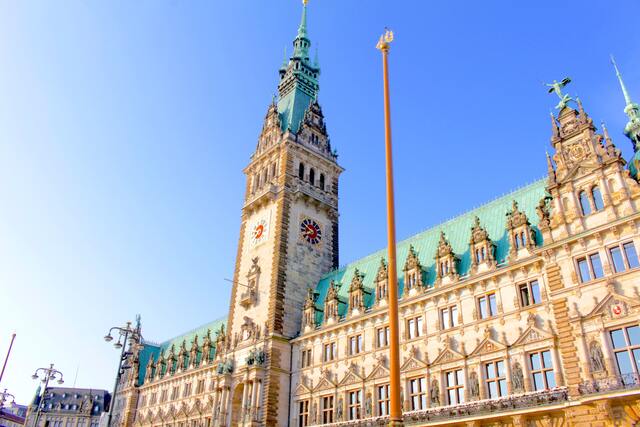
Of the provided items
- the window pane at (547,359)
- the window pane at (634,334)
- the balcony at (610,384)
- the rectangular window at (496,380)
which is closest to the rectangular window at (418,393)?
the rectangular window at (496,380)

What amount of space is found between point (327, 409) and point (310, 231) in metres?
22.7

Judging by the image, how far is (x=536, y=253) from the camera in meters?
35.8

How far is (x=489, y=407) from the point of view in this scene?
34000 mm

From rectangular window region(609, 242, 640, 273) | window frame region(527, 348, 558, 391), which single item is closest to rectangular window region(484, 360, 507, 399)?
window frame region(527, 348, 558, 391)

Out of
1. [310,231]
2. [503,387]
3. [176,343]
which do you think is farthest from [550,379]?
[176,343]

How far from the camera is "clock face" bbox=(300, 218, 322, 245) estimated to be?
207 feet

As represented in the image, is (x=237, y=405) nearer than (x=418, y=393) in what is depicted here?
No

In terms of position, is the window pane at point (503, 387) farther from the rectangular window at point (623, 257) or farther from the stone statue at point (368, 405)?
the stone statue at point (368, 405)

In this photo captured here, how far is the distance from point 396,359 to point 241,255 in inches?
2033

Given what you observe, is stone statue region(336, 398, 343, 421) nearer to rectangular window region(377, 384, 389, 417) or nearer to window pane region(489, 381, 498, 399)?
rectangular window region(377, 384, 389, 417)

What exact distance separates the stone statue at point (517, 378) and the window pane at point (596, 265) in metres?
7.74

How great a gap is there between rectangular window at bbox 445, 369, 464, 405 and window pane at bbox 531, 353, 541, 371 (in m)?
5.42

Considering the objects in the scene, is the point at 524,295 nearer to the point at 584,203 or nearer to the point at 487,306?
the point at 487,306

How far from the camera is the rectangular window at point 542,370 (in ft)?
107
